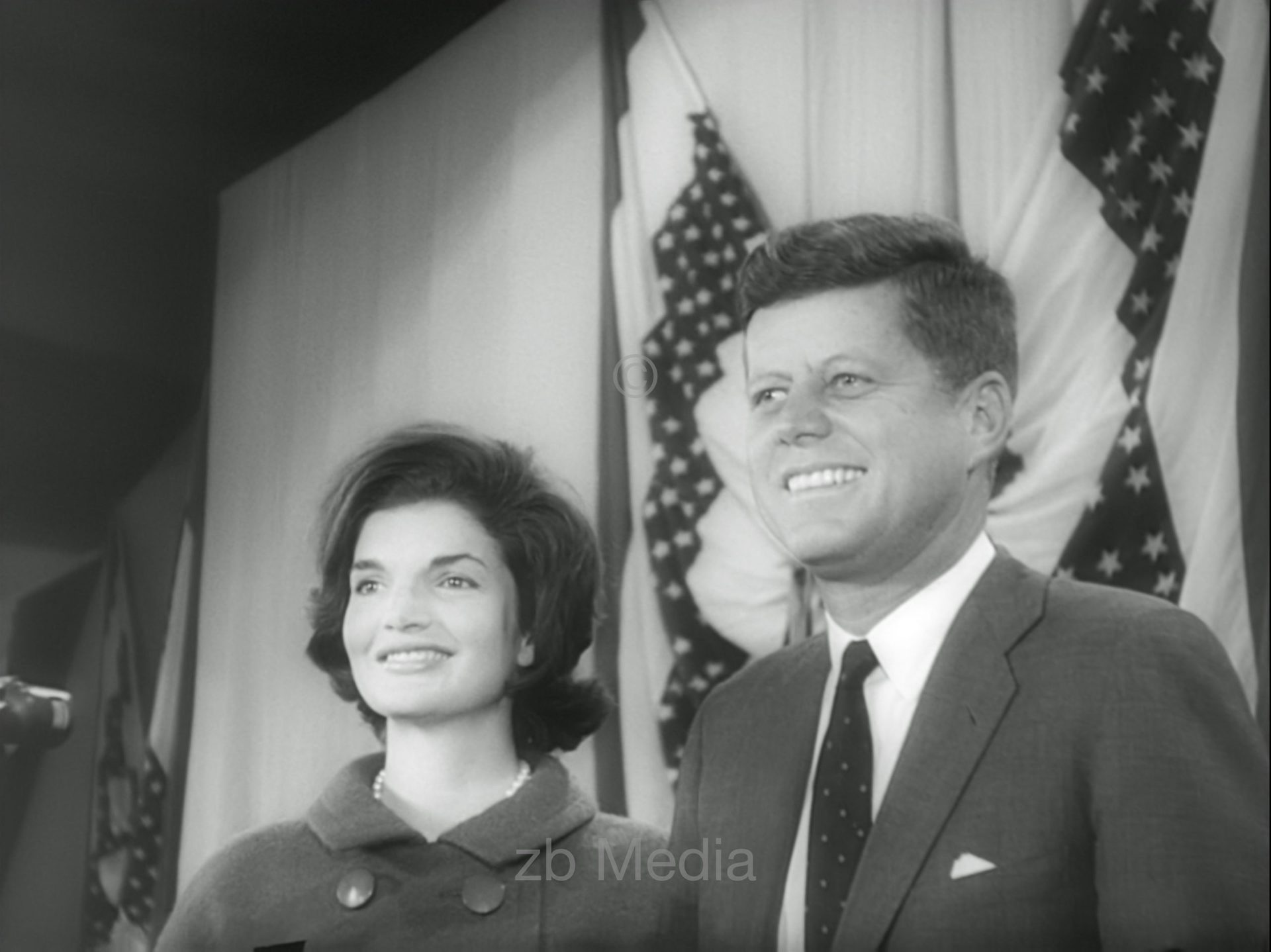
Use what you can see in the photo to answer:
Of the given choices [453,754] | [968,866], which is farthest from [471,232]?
[968,866]

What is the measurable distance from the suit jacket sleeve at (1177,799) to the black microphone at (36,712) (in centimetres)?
264

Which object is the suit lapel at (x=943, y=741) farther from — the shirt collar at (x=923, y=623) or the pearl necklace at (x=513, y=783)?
the pearl necklace at (x=513, y=783)

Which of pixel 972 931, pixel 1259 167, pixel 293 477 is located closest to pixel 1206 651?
pixel 972 931

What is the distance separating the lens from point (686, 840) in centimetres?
388

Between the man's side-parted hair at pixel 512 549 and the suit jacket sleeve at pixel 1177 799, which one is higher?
the man's side-parted hair at pixel 512 549

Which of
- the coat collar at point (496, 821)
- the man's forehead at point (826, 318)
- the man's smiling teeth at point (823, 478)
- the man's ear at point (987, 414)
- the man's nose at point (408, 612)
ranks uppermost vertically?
the man's forehead at point (826, 318)

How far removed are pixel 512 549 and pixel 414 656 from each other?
0.34 meters

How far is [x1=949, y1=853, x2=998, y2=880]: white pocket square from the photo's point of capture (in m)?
3.49

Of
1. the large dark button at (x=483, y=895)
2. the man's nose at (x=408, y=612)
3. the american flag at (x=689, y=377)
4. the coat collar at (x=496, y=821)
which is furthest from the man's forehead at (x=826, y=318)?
the large dark button at (x=483, y=895)

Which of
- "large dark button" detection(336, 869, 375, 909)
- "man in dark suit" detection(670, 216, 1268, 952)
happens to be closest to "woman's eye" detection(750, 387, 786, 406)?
"man in dark suit" detection(670, 216, 1268, 952)

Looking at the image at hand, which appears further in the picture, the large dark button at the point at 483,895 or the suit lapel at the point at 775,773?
the large dark button at the point at 483,895

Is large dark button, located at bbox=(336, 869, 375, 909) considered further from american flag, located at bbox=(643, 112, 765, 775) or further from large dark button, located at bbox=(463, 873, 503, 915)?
american flag, located at bbox=(643, 112, 765, 775)

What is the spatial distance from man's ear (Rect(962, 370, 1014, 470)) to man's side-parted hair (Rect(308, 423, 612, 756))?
942mm

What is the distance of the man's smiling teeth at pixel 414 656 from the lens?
13.4 feet
